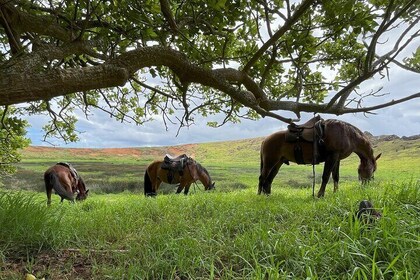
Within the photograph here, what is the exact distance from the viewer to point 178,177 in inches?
447

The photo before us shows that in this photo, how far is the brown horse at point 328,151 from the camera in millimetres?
6680

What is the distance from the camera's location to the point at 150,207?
5379mm

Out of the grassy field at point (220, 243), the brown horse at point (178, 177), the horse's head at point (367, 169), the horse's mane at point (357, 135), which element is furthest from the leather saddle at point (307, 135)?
the brown horse at point (178, 177)

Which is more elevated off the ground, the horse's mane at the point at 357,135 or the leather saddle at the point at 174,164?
the horse's mane at the point at 357,135

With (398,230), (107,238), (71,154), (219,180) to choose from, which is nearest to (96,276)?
(107,238)

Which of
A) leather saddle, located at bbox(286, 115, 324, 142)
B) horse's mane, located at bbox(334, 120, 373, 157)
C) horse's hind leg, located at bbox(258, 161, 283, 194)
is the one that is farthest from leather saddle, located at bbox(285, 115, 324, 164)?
horse's hind leg, located at bbox(258, 161, 283, 194)

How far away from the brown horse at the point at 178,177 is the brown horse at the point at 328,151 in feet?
13.1

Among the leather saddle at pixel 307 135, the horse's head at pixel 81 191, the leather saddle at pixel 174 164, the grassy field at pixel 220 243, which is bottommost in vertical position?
the horse's head at pixel 81 191

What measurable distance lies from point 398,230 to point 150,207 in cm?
372

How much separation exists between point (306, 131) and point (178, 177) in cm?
559

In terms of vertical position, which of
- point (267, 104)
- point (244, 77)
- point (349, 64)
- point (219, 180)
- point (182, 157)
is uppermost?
point (349, 64)

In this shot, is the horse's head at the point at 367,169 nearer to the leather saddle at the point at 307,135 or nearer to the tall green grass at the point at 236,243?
the leather saddle at the point at 307,135

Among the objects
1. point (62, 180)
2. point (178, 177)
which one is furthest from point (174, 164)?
point (62, 180)

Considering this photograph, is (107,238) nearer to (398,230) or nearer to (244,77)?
(244,77)
